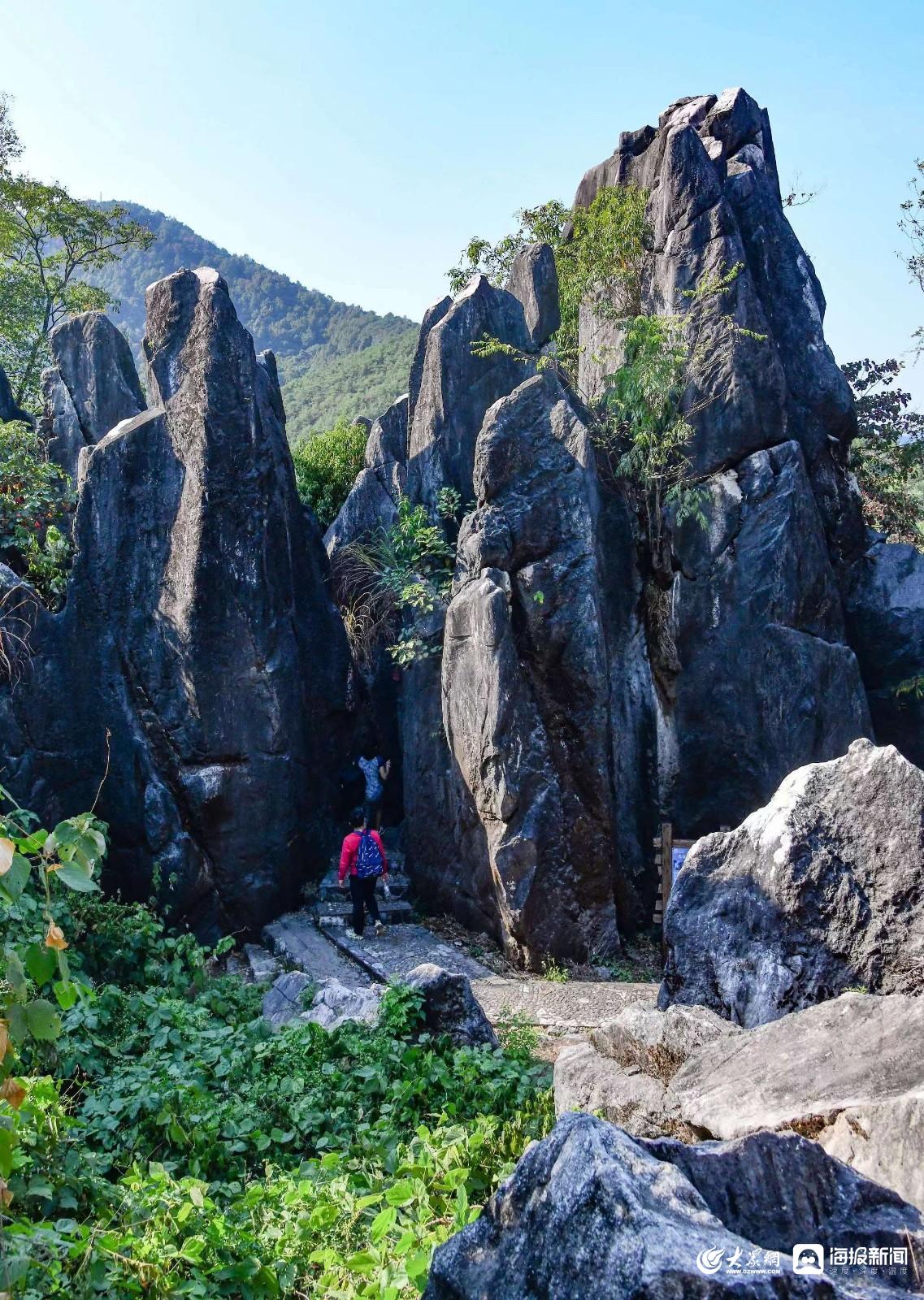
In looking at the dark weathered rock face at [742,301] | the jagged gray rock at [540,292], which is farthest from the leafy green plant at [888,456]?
the jagged gray rock at [540,292]

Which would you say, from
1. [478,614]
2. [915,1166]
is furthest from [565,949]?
[915,1166]

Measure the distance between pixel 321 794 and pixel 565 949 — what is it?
377 cm

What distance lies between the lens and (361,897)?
34.4 ft

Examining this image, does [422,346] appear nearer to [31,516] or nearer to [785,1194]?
[31,516]

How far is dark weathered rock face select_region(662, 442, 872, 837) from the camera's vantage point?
12086 mm

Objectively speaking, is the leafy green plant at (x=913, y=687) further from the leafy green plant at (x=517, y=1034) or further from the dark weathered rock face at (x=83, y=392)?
the dark weathered rock face at (x=83, y=392)

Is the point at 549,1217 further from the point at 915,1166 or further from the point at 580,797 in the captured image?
the point at 580,797

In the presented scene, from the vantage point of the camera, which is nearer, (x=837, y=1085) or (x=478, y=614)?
(x=837, y=1085)

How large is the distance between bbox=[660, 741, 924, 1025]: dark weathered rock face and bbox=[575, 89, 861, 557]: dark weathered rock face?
7142 millimetres

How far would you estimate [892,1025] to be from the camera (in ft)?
14.7

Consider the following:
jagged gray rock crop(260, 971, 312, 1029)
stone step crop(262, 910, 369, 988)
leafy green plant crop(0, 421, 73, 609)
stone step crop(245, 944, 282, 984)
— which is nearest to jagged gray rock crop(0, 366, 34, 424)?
leafy green plant crop(0, 421, 73, 609)

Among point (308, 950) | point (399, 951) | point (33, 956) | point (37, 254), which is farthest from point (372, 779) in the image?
point (37, 254)

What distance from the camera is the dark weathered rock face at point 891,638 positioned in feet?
44.3

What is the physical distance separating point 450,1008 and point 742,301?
33.7ft
